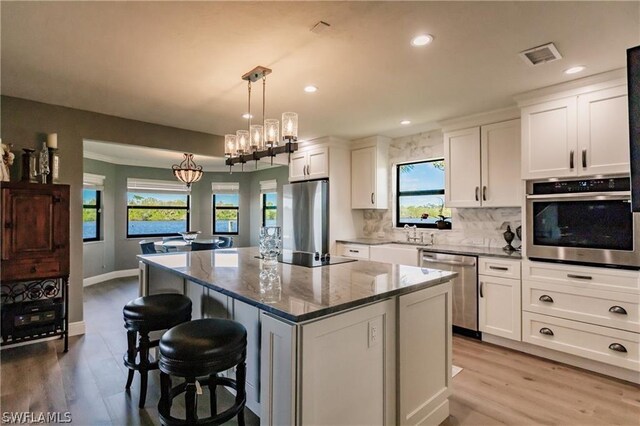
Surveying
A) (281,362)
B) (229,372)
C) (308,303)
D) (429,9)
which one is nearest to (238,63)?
(429,9)

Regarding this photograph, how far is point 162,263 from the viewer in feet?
8.40

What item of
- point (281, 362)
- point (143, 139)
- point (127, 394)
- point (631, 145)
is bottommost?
point (127, 394)

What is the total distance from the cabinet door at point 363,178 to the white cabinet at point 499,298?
75.4 inches

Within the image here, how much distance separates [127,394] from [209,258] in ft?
3.71

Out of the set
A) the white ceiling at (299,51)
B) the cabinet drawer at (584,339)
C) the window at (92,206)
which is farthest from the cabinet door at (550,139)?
the window at (92,206)

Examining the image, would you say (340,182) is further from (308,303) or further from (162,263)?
(308,303)

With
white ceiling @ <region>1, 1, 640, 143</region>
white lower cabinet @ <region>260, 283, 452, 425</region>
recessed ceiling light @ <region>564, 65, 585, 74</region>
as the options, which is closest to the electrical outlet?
white lower cabinet @ <region>260, 283, 452, 425</region>

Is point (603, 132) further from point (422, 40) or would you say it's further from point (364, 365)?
point (364, 365)

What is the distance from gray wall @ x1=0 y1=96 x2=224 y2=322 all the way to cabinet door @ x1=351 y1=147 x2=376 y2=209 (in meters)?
2.74

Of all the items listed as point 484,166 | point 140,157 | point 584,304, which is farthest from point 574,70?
point 140,157

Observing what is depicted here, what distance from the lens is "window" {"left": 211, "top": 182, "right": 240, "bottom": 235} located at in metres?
8.41

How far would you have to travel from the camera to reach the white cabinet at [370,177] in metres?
4.83

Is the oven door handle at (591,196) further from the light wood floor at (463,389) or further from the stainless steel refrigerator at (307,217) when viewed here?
the stainless steel refrigerator at (307,217)

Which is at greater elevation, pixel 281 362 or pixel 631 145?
pixel 631 145
